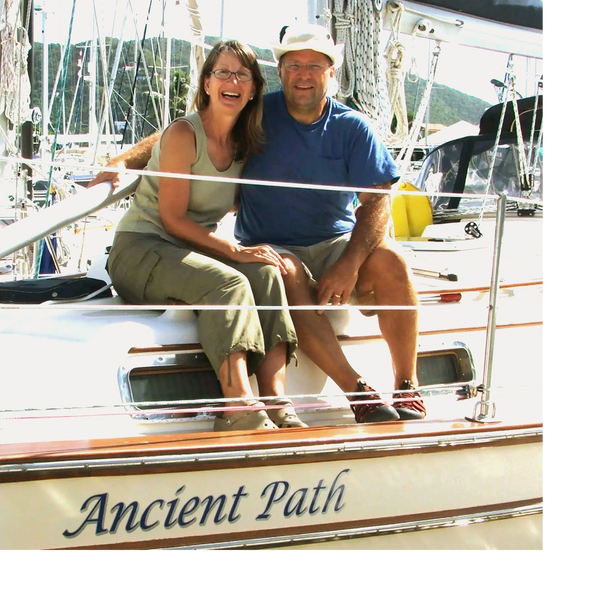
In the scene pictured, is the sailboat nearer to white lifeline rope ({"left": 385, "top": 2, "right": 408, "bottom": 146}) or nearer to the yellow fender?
the yellow fender

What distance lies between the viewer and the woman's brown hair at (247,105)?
10.2 ft

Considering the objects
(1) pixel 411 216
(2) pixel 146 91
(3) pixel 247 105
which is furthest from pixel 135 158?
(2) pixel 146 91

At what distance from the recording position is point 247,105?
127 inches

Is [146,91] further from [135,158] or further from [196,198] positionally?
[196,198]

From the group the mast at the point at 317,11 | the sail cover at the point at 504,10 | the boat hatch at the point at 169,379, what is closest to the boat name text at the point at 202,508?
the boat hatch at the point at 169,379

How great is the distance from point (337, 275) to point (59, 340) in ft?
3.50

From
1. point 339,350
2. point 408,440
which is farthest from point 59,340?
point 408,440

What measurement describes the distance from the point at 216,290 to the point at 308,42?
3.50ft

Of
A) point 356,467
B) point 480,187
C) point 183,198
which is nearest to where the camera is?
point 356,467

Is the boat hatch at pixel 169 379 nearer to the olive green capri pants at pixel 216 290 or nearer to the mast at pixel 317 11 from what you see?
the olive green capri pants at pixel 216 290

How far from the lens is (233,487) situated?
8.48 feet

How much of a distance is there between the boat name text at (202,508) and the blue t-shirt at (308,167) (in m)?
1.15

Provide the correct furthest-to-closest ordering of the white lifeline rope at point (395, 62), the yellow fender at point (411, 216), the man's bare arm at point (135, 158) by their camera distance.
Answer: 1. the yellow fender at point (411, 216)
2. the white lifeline rope at point (395, 62)
3. the man's bare arm at point (135, 158)
